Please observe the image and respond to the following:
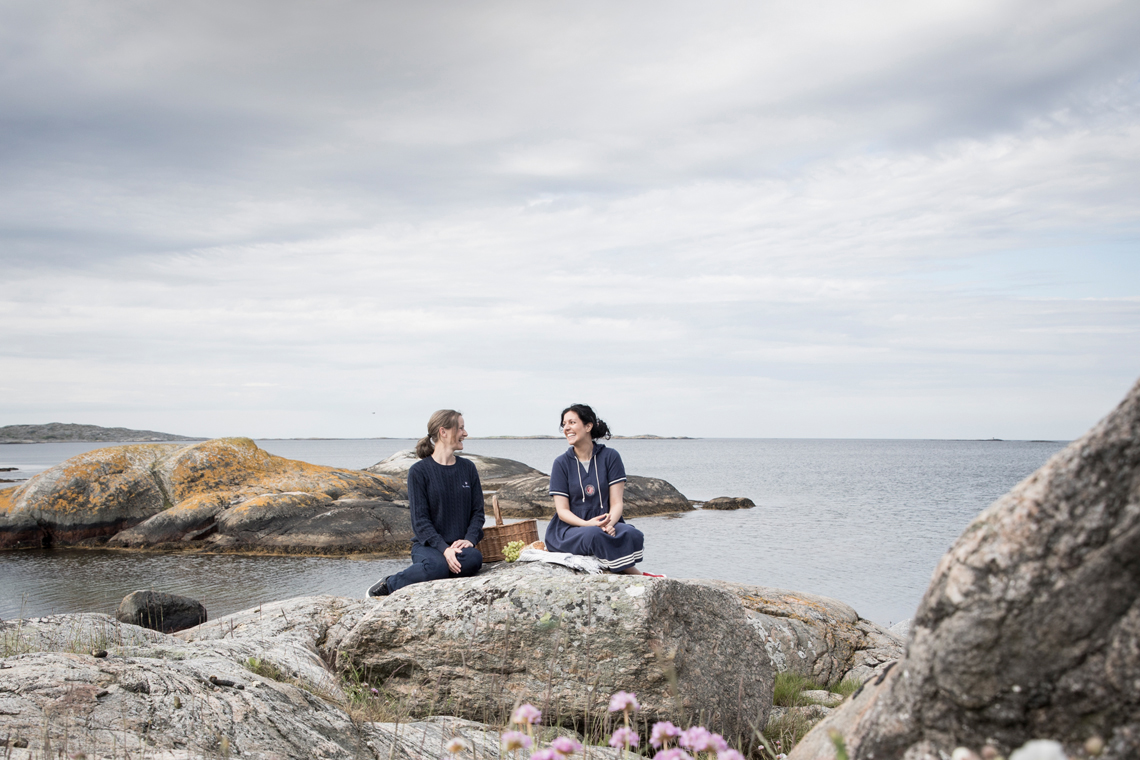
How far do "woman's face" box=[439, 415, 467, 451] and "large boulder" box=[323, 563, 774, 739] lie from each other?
2188 mm

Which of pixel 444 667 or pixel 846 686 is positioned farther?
pixel 846 686

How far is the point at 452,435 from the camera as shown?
8.02 meters

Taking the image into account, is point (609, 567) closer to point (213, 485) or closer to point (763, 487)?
point (213, 485)

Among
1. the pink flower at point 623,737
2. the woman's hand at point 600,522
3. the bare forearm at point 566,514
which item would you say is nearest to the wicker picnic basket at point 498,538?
the bare forearm at point 566,514

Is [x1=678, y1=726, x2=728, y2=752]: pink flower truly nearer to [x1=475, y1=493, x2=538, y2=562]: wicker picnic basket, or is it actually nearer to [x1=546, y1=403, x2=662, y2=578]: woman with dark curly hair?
[x1=546, y1=403, x2=662, y2=578]: woman with dark curly hair

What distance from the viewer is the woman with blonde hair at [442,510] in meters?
7.68

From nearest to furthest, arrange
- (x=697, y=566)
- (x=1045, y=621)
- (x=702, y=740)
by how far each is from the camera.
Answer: (x=1045, y=621)
(x=702, y=740)
(x=697, y=566)

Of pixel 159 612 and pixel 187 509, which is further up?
pixel 159 612

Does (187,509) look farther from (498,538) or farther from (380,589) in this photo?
(498,538)

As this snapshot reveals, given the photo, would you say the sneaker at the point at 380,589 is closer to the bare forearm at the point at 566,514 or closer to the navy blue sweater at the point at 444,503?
the navy blue sweater at the point at 444,503

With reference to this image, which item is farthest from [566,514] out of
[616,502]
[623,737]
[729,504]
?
[729,504]

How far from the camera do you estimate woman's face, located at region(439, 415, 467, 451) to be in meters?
8.02

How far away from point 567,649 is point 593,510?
3.13m

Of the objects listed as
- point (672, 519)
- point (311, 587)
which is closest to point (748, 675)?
point (311, 587)
